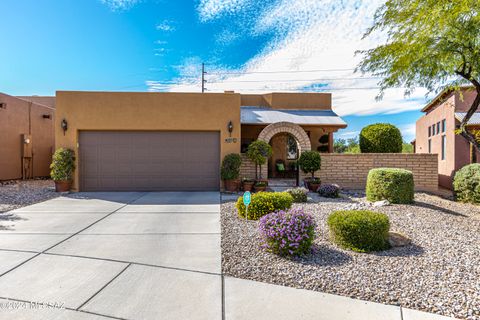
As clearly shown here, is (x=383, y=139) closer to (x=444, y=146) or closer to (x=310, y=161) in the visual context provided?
(x=444, y=146)

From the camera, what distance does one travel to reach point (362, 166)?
11.5m

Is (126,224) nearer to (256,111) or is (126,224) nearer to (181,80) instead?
(256,111)

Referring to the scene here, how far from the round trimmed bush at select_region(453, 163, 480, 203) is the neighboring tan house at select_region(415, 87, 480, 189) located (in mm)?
1975

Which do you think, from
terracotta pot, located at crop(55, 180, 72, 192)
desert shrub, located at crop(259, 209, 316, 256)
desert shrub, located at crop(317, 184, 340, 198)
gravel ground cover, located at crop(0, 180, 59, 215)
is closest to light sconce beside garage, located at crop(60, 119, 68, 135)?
terracotta pot, located at crop(55, 180, 72, 192)

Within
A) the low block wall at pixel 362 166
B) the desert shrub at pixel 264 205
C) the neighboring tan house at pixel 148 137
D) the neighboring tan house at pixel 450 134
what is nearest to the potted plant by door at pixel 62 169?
the neighboring tan house at pixel 148 137

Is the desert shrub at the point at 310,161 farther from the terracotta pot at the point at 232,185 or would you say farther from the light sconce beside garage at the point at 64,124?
the light sconce beside garage at the point at 64,124

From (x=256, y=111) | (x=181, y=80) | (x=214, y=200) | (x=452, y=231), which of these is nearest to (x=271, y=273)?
(x=452, y=231)

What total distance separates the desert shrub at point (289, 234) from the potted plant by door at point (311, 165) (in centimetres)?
664

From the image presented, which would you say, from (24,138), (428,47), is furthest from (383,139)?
(24,138)

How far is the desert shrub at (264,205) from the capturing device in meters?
6.27

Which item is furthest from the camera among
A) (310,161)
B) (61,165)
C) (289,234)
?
(310,161)

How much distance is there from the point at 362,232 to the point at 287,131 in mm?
7845

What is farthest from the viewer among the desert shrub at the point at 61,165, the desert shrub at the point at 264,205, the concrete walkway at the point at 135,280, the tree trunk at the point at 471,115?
the desert shrub at the point at 61,165

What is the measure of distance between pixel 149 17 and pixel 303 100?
9697 millimetres
